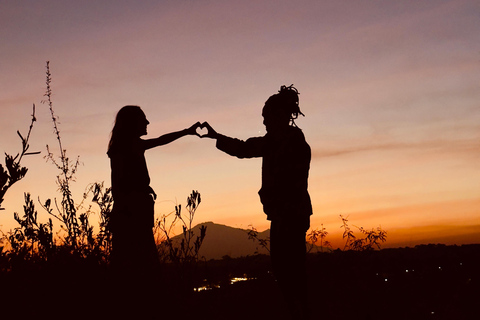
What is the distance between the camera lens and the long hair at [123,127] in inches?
239

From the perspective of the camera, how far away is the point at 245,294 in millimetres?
8359

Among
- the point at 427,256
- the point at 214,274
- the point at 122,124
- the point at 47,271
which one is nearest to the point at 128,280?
the point at 47,271

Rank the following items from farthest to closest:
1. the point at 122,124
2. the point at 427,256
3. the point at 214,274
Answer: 1. the point at 427,256
2. the point at 214,274
3. the point at 122,124

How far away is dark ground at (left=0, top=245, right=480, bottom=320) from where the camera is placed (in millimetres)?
6039

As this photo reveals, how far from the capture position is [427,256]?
1340cm

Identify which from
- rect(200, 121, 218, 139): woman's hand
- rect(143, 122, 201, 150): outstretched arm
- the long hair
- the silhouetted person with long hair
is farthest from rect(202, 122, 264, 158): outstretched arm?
the long hair

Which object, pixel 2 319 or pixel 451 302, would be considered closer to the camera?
pixel 2 319

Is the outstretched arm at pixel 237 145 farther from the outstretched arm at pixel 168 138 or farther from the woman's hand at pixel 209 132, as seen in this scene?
the outstretched arm at pixel 168 138

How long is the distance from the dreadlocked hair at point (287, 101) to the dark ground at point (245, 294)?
282 centimetres

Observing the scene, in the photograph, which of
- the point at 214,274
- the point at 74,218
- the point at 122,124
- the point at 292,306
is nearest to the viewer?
the point at 292,306

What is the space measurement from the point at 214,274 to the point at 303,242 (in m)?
4.54

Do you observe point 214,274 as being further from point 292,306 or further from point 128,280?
point 292,306

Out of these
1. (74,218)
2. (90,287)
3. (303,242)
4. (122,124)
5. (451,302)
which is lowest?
(451,302)

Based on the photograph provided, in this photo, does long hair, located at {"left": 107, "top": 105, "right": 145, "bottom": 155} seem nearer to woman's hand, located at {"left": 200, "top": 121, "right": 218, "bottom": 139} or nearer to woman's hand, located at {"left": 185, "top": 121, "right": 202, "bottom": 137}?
woman's hand, located at {"left": 185, "top": 121, "right": 202, "bottom": 137}
